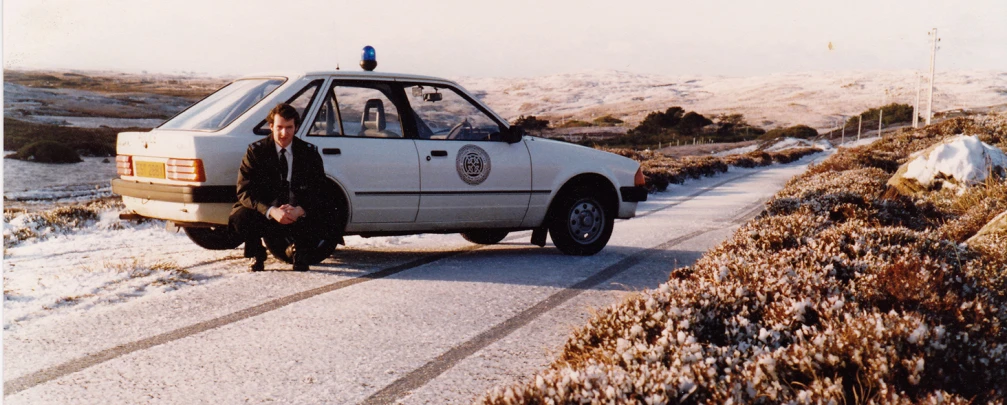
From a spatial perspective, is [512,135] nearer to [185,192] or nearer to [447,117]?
[447,117]

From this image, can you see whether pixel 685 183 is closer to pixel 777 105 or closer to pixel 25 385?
pixel 25 385

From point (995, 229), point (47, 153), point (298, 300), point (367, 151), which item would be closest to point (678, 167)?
point (47, 153)

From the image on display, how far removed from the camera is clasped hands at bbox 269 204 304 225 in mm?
6504

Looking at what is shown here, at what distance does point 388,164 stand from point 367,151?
0.22 meters

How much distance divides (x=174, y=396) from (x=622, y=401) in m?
2.13

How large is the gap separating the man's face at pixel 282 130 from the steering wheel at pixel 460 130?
166 centimetres

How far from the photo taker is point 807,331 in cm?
379

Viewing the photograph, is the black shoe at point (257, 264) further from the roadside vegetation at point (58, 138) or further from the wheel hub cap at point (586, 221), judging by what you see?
the roadside vegetation at point (58, 138)

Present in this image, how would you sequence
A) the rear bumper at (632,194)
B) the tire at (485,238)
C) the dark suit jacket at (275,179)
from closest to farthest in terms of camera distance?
the dark suit jacket at (275,179)
the rear bumper at (632,194)
the tire at (485,238)

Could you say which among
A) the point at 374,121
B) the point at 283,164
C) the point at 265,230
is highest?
the point at 374,121

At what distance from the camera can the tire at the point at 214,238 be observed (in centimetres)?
808

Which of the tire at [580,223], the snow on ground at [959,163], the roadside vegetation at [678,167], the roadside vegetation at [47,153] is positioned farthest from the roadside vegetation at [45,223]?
the roadside vegetation at [678,167]

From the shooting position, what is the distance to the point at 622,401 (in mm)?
3004

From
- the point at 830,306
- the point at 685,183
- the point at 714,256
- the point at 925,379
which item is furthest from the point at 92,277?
the point at 685,183
